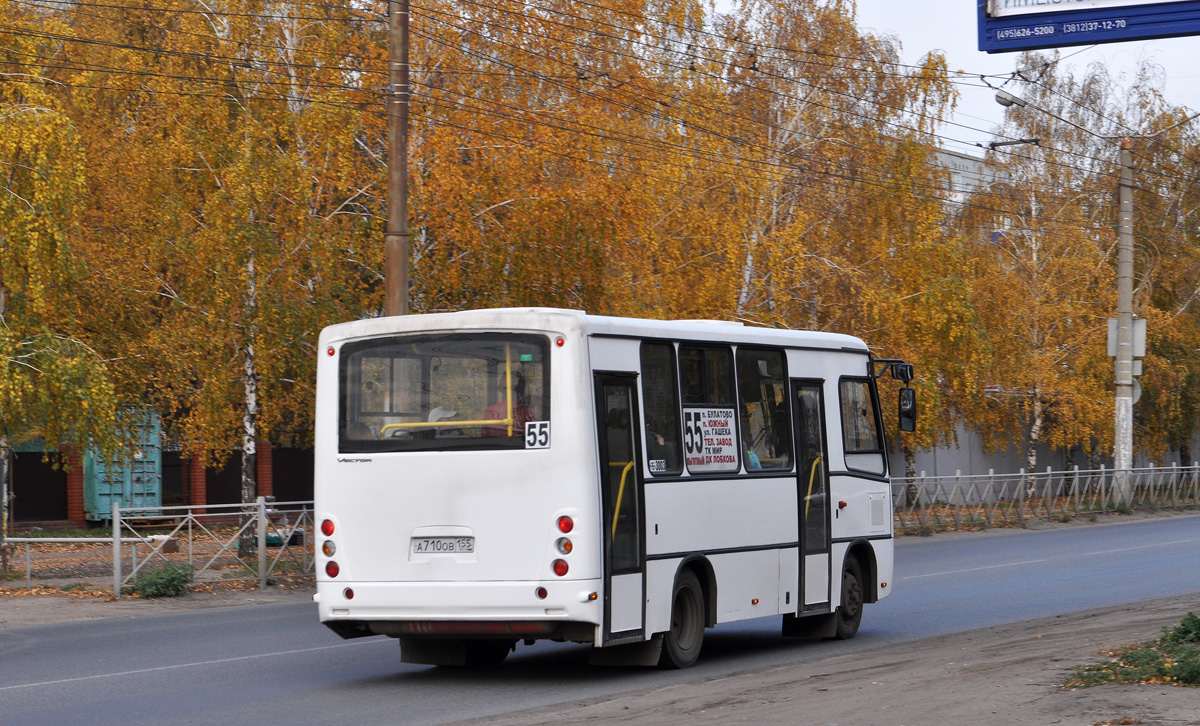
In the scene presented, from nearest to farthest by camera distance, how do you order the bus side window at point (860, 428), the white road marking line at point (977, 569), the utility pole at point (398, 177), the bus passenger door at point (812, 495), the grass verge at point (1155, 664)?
the grass verge at point (1155, 664) → the bus passenger door at point (812, 495) → the bus side window at point (860, 428) → the utility pole at point (398, 177) → the white road marking line at point (977, 569)

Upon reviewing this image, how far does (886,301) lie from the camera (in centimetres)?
3428

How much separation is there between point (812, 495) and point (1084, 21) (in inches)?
193

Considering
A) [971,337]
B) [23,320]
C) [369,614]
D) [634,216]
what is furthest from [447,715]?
[971,337]

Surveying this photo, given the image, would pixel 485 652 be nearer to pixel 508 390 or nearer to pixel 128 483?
pixel 508 390

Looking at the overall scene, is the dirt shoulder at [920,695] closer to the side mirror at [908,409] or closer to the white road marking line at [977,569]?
the side mirror at [908,409]

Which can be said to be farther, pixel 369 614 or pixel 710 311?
pixel 710 311

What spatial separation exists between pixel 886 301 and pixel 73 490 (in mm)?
18862

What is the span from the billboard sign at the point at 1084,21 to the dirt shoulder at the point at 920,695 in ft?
15.4

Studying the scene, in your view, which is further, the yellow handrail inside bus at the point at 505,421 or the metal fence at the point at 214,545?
the metal fence at the point at 214,545

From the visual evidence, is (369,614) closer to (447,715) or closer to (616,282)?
(447,715)

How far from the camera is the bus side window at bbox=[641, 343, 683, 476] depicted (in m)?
11.9

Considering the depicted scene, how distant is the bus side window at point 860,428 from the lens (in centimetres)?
1481

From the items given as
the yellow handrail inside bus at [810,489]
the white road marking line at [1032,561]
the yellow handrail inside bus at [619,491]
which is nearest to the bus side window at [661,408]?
the yellow handrail inside bus at [619,491]

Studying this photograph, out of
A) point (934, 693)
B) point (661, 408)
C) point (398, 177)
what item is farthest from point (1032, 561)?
point (934, 693)
